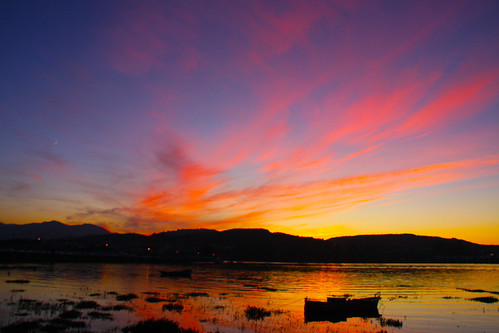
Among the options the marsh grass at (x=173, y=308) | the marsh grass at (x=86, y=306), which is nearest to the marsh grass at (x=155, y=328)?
the marsh grass at (x=173, y=308)

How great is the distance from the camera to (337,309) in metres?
42.6

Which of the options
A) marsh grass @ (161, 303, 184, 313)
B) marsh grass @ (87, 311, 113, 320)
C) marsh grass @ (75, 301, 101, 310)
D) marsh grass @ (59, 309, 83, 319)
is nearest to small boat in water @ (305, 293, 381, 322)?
marsh grass @ (161, 303, 184, 313)

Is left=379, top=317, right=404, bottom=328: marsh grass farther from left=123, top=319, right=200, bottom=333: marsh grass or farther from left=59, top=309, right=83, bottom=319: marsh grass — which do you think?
left=59, top=309, right=83, bottom=319: marsh grass

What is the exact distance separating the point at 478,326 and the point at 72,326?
4331 cm

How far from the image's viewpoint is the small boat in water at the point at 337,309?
41.0 m

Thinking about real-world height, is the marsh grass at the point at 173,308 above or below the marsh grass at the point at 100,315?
below

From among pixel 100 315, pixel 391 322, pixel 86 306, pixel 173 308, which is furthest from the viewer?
pixel 173 308

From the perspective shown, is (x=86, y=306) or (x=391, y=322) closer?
(x=86, y=306)

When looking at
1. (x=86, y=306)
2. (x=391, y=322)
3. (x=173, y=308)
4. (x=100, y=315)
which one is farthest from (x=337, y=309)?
(x=86, y=306)

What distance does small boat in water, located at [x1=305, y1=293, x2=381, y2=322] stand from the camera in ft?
135

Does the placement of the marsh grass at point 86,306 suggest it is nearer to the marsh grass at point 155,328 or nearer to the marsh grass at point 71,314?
the marsh grass at point 71,314

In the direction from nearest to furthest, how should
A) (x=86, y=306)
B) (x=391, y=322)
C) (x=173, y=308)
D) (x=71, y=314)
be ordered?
(x=71, y=314), (x=86, y=306), (x=391, y=322), (x=173, y=308)

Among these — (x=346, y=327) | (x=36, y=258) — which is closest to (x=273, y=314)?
(x=346, y=327)

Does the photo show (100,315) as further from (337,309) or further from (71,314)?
(337,309)
